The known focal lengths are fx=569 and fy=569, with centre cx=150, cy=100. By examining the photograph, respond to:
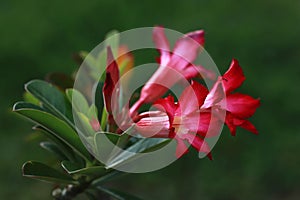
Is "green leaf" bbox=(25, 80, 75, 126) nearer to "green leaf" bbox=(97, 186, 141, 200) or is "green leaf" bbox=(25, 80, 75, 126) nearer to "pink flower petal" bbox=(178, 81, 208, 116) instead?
"green leaf" bbox=(97, 186, 141, 200)

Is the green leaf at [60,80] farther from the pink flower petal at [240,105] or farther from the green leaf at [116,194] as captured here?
the pink flower petal at [240,105]

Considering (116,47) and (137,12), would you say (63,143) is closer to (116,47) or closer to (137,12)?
(116,47)

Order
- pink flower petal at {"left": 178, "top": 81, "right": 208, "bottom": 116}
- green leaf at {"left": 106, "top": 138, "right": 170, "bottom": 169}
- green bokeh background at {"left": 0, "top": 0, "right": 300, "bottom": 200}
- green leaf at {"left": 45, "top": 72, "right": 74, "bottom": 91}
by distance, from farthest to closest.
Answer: green bokeh background at {"left": 0, "top": 0, "right": 300, "bottom": 200} < green leaf at {"left": 45, "top": 72, "right": 74, "bottom": 91} < green leaf at {"left": 106, "top": 138, "right": 170, "bottom": 169} < pink flower petal at {"left": 178, "top": 81, "right": 208, "bottom": 116}

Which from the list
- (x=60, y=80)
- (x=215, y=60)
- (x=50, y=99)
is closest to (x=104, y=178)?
(x=50, y=99)

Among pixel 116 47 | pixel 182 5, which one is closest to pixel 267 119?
pixel 182 5

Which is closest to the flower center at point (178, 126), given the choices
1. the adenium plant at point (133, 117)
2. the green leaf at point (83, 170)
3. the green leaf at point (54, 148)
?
the adenium plant at point (133, 117)

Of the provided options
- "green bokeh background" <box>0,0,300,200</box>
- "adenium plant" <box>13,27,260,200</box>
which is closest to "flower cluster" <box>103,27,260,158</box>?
"adenium plant" <box>13,27,260,200</box>

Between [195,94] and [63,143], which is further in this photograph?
[63,143]

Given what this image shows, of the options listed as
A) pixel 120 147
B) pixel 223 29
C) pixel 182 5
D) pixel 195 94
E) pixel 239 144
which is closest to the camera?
pixel 195 94
